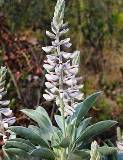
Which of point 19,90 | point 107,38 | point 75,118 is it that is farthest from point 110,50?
point 75,118

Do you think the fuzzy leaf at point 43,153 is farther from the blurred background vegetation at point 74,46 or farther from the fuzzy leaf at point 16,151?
the blurred background vegetation at point 74,46

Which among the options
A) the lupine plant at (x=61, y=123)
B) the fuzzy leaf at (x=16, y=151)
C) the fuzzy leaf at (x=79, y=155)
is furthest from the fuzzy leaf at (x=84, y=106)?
the fuzzy leaf at (x=16, y=151)

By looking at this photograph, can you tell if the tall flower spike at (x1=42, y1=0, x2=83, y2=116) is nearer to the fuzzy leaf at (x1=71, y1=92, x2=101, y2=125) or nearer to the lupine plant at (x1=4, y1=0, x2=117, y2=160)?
the lupine plant at (x1=4, y1=0, x2=117, y2=160)

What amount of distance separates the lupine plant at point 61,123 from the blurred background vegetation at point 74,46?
2.17m

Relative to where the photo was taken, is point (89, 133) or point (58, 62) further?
point (89, 133)

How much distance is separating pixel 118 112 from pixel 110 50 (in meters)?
1.64

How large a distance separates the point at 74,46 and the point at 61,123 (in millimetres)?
5030

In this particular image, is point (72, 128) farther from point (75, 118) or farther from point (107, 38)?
point (107, 38)

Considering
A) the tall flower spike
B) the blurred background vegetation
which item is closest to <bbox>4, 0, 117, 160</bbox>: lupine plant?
the tall flower spike

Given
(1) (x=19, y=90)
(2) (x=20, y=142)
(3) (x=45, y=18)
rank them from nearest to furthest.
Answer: (2) (x=20, y=142) → (1) (x=19, y=90) → (3) (x=45, y=18)

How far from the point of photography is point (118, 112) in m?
7.30

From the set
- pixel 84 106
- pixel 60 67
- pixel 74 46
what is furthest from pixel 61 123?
pixel 74 46

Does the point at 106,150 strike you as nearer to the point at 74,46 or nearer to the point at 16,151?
the point at 16,151

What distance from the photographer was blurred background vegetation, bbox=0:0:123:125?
627 centimetres
